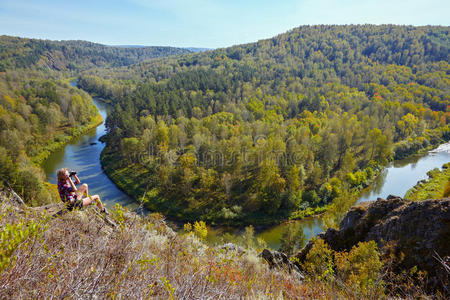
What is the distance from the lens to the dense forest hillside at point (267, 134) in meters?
30.9

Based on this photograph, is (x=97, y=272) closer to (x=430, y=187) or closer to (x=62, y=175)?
(x=62, y=175)

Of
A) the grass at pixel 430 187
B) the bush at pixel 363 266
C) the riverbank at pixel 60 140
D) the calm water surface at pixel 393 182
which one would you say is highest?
the bush at pixel 363 266

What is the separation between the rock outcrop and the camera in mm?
8398

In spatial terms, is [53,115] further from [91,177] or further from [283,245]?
[283,245]

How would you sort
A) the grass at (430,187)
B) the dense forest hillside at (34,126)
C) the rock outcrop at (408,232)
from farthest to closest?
the grass at (430,187), the dense forest hillside at (34,126), the rock outcrop at (408,232)

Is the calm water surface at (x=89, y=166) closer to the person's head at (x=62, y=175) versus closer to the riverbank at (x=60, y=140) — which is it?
the riverbank at (x=60, y=140)

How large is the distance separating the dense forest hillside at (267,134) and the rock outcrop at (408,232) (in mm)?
9850

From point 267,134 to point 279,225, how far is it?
20701 mm

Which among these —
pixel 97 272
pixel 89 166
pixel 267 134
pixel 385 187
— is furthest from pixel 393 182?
pixel 89 166

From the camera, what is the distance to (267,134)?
45000mm

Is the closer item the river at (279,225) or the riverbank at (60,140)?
the river at (279,225)

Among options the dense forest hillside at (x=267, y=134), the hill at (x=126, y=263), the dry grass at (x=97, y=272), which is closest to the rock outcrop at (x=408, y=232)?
the hill at (x=126, y=263)

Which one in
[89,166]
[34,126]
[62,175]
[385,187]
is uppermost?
[62,175]

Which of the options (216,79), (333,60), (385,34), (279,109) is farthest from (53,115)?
(385,34)
